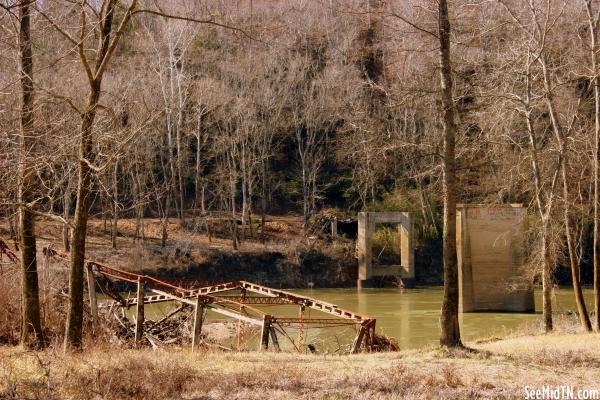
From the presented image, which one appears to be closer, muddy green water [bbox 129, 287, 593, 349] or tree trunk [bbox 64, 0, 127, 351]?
tree trunk [bbox 64, 0, 127, 351]

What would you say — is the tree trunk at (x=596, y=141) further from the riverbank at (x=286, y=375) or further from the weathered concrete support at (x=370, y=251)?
the weathered concrete support at (x=370, y=251)

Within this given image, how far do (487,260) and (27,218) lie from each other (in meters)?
21.8

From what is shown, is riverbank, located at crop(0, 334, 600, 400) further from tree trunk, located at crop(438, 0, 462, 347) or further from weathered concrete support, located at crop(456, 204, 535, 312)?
weathered concrete support, located at crop(456, 204, 535, 312)

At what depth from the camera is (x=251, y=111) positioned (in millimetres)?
46688

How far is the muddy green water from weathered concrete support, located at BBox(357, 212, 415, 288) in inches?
50.2

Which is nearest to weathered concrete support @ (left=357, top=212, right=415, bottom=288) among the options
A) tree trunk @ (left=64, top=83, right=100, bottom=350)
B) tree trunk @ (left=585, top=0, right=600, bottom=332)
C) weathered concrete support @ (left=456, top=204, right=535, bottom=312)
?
weathered concrete support @ (left=456, top=204, right=535, bottom=312)

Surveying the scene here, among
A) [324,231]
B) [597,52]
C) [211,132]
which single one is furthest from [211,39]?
[597,52]

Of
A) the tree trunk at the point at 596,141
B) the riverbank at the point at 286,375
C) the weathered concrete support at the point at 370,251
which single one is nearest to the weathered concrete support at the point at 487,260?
the tree trunk at the point at 596,141

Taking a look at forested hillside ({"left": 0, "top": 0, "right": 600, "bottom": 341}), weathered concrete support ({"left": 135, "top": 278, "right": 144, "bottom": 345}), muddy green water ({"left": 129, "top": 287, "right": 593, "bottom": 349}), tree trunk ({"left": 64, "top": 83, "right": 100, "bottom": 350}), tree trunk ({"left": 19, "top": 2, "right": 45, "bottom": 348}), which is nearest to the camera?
tree trunk ({"left": 64, "top": 83, "right": 100, "bottom": 350})

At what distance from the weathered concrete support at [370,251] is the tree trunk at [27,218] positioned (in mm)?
31984

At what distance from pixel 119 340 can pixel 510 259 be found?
18620 millimetres

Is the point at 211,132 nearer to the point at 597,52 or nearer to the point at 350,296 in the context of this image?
the point at 350,296

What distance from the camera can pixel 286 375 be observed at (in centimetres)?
950

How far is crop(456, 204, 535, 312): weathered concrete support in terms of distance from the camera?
29.8m
